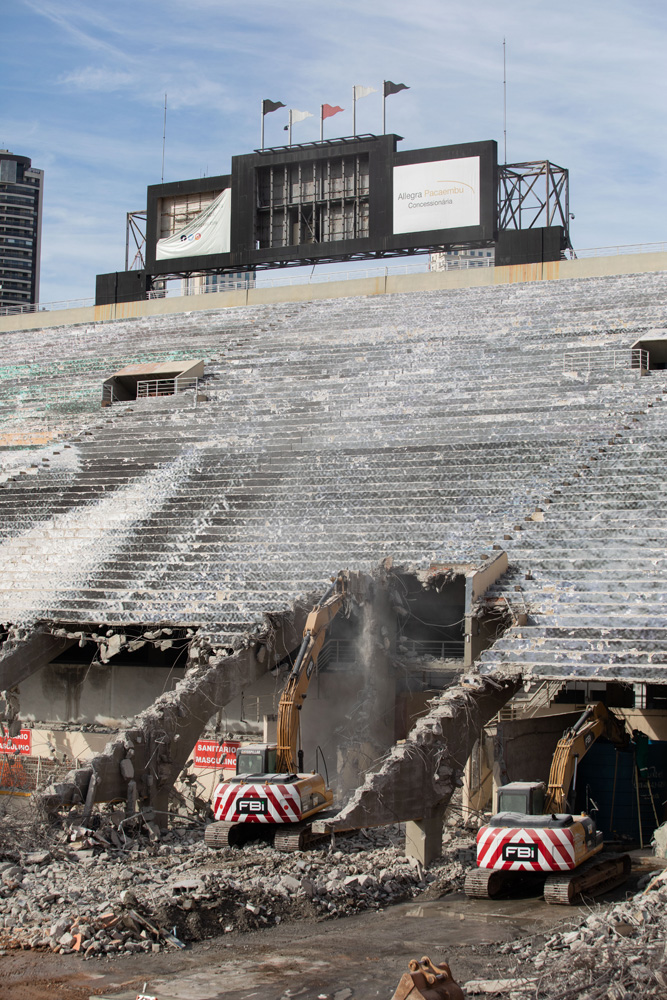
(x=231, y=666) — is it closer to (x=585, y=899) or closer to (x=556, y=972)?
(x=585, y=899)

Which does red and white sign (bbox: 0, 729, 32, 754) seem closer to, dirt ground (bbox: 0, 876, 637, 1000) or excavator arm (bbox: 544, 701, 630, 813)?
dirt ground (bbox: 0, 876, 637, 1000)

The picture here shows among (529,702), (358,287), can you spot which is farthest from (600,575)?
(358,287)

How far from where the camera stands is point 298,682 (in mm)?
12172

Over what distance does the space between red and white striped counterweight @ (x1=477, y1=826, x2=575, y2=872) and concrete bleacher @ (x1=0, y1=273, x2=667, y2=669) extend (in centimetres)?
324

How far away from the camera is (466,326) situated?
2458 cm

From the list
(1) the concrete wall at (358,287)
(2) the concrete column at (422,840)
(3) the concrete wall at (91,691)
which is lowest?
(2) the concrete column at (422,840)

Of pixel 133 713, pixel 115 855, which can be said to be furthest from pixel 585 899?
pixel 133 713

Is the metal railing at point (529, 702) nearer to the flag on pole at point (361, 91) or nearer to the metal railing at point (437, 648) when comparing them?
the metal railing at point (437, 648)

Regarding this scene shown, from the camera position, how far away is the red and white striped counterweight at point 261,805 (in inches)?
429

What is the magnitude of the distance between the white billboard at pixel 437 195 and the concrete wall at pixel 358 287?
4.29ft

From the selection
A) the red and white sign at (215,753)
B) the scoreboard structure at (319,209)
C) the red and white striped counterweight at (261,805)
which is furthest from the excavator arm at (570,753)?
the scoreboard structure at (319,209)

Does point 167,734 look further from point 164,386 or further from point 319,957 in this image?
point 164,386

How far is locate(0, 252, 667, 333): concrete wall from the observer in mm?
26750

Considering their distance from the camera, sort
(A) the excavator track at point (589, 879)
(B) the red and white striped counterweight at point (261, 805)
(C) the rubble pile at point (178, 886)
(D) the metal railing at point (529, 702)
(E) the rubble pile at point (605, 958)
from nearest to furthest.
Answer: (E) the rubble pile at point (605, 958), (C) the rubble pile at point (178, 886), (A) the excavator track at point (589, 879), (B) the red and white striped counterweight at point (261, 805), (D) the metal railing at point (529, 702)
